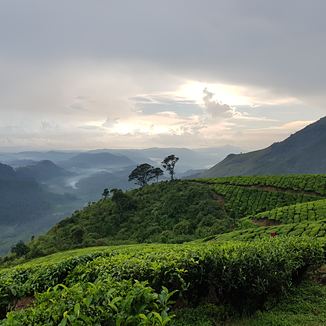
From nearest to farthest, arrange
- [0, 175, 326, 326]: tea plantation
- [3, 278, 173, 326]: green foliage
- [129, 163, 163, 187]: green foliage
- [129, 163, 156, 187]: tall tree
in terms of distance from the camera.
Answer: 1. [3, 278, 173, 326]: green foliage
2. [0, 175, 326, 326]: tea plantation
3. [129, 163, 163, 187]: green foliage
4. [129, 163, 156, 187]: tall tree

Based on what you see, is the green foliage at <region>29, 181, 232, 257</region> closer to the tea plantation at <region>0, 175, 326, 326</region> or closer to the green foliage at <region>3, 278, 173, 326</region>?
the tea plantation at <region>0, 175, 326, 326</region>

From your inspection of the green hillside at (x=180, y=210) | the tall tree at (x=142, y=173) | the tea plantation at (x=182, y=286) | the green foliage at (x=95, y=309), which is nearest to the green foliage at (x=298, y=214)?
the green hillside at (x=180, y=210)

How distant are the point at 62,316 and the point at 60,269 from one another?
23.7ft

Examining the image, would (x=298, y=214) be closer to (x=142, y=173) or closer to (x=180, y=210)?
(x=180, y=210)

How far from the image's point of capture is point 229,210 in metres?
48.9

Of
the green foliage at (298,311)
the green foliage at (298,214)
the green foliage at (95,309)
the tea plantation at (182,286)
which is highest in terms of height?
the green foliage at (95,309)

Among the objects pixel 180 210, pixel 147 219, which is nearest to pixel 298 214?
pixel 180 210

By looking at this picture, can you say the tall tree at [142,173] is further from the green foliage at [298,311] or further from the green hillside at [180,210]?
the green foliage at [298,311]

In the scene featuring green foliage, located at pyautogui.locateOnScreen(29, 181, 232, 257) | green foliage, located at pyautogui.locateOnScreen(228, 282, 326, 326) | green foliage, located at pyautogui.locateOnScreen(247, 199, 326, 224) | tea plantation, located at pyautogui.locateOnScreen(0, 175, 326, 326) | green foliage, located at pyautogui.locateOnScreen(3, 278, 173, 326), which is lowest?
green foliage, located at pyautogui.locateOnScreen(29, 181, 232, 257)

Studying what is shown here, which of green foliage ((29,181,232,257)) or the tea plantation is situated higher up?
the tea plantation

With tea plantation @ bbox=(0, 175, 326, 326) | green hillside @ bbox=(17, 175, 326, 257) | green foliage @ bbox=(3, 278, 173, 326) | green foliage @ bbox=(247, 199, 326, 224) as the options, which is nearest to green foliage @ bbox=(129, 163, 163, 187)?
green hillside @ bbox=(17, 175, 326, 257)

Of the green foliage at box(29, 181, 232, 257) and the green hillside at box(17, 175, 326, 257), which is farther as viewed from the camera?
the green hillside at box(17, 175, 326, 257)

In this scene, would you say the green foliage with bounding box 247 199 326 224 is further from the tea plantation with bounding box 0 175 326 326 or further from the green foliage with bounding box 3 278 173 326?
the green foliage with bounding box 3 278 173 326

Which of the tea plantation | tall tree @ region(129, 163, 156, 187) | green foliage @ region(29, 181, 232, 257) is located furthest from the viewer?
tall tree @ region(129, 163, 156, 187)
